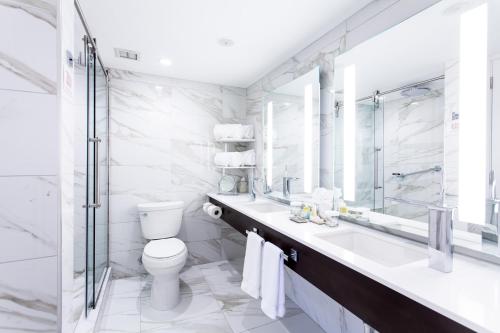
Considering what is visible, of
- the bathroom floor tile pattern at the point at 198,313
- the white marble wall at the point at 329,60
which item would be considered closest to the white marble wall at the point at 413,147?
the white marble wall at the point at 329,60

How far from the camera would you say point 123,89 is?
2.65 meters

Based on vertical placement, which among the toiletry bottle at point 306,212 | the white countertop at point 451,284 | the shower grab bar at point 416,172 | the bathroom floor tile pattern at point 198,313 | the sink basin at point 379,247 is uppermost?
the shower grab bar at point 416,172

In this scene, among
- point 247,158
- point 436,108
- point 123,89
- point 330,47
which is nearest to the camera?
point 436,108

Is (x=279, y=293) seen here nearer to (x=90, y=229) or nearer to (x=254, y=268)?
(x=254, y=268)

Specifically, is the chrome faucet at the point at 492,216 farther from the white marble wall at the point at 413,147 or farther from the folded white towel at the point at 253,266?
the folded white towel at the point at 253,266

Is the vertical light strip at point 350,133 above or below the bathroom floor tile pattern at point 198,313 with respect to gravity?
above

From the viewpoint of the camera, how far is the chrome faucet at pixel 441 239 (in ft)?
3.00

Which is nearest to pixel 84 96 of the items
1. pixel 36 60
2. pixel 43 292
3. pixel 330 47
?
pixel 36 60

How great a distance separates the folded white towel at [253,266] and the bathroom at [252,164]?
0.04 feet

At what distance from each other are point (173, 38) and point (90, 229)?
162cm

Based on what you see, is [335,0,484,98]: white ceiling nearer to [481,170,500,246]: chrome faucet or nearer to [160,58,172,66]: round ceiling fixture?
[481,170,500,246]: chrome faucet

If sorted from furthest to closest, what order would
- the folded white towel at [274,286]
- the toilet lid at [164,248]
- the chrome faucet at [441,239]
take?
the toilet lid at [164,248]
the folded white towel at [274,286]
the chrome faucet at [441,239]

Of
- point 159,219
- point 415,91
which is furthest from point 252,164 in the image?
point 415,91

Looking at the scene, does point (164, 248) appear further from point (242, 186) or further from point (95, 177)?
point (242, 186)
